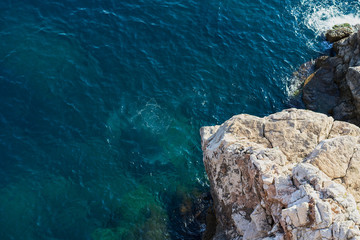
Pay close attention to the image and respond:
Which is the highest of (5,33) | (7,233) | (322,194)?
(322,194)

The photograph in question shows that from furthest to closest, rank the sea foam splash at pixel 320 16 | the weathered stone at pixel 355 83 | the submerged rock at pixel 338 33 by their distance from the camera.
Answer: the sea foam splash at pixel 320 16 < the submerged rock at pixel 338 33 < the weathered stone at pixel 355 83

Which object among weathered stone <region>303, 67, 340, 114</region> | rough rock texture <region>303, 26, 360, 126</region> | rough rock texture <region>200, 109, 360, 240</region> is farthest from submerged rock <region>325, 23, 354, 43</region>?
rough rock texture <region>200, 109, 360, 240</region>

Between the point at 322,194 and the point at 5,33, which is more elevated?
the point at 322,194

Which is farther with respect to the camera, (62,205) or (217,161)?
(62,205)

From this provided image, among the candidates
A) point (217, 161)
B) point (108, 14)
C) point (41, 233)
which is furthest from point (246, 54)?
point (41, 233)

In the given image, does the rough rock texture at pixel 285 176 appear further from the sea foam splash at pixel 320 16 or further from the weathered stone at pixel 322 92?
the sea foam splash at pixel 320 16

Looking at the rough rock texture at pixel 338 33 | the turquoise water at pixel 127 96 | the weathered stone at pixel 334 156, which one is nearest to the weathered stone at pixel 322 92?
the turquoise water at pixel 127 96

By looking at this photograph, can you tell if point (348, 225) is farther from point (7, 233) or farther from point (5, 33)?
point (5, 33)
